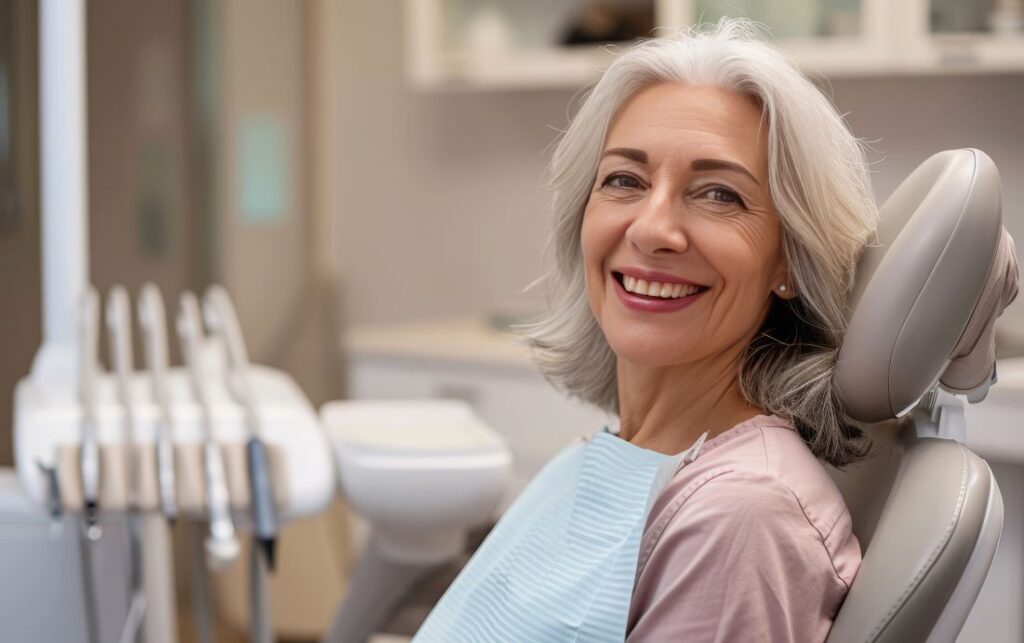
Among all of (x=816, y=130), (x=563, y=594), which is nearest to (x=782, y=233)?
(x=816, y=130)

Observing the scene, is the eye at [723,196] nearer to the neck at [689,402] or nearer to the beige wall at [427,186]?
the neck at [689,402]

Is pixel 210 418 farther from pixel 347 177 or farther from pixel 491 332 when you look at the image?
pixel 347 177

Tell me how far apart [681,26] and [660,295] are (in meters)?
Answer: 1.25

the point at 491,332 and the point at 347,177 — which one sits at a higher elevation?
the point at 347,177

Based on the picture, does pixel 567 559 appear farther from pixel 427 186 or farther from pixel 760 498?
pixel 427 186

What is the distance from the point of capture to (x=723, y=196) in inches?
40.6

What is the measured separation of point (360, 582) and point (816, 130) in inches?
43.6

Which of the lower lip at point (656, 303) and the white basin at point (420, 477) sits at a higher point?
the lower lip at point (656, 303)

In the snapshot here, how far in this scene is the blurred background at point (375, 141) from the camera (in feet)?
9.03

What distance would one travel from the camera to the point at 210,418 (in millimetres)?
1634

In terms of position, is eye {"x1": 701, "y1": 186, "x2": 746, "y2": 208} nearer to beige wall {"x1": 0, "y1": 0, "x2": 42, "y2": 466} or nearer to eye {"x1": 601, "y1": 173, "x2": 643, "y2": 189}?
eye {"x1": 601, "y1": 173, "x2": 643, "y2": 189}

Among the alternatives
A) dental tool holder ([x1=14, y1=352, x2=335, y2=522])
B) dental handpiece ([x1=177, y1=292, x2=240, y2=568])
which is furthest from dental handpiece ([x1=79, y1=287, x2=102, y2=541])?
dental handpiece ([x1=177, y1=292, x2=240, y2=568])

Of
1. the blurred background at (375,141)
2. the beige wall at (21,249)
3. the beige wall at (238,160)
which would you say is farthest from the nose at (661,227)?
the beige wall at (238,160)

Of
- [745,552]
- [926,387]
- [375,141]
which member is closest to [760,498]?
[745,552]
